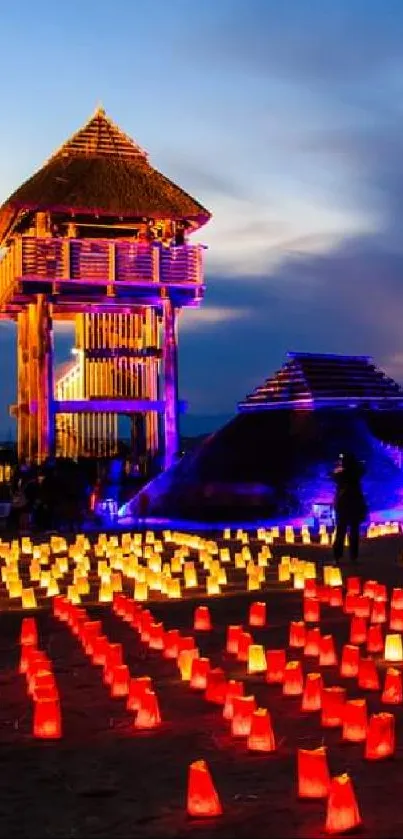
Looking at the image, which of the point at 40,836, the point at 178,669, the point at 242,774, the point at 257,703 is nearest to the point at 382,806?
the point at 242,774

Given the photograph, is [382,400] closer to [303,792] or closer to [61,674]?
[61,674]

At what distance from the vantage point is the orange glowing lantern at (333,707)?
6863 millimetres

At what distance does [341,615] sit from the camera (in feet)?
38.2

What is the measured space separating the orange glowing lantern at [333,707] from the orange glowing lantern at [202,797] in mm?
1805

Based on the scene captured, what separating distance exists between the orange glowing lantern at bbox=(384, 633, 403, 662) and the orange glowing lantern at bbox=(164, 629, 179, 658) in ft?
5.46

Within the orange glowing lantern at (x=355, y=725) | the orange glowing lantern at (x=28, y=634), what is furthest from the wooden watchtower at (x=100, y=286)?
A: the orange glowing lantern at (x=355, y=725)

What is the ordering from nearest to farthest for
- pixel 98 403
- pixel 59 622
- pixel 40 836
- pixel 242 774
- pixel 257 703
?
pixel 40 836 < pixel 242 774 < pixel 257 703 < pixel 59 622 < pixel 98 403

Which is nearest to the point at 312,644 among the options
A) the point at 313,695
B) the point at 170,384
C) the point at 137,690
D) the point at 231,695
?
the point at 313,695

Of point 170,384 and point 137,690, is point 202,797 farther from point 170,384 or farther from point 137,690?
point 170,384

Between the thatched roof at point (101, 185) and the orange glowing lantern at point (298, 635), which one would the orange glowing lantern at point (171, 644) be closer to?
the orange glowing lantern at point (298, 635)

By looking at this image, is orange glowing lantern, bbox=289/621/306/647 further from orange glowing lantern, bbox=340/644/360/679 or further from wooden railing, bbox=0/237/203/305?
wooden railing, bbox=0/237/203/305

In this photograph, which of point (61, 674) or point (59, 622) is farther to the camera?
point (59, 622)

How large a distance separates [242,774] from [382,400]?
21.4 metres

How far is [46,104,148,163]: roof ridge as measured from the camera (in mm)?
32781
